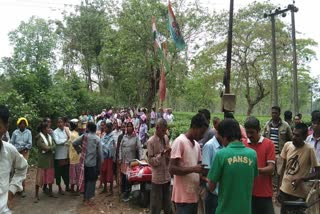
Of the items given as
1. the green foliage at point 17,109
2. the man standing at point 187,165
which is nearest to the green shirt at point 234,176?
the man standing at point 187,165

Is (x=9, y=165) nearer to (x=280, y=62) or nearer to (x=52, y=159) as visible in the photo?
(x=52, y=159)

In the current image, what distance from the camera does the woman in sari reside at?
8828 millimetres

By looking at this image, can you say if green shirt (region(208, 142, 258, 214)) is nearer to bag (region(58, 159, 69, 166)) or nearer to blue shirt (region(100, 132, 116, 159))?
blue shirt (region(100, 132, 116, 159))

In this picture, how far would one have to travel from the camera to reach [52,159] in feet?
29.8

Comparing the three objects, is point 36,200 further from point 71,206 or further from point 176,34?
point 176,34

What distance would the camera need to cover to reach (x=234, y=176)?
11.3 feet

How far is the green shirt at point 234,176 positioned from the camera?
345 cm

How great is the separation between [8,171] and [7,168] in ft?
0.11

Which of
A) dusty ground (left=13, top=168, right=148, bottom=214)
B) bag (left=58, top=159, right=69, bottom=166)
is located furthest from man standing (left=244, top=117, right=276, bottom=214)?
bag (left=58, top=159, right=69, bottom=166)

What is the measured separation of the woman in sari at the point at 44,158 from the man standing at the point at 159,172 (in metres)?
3.86

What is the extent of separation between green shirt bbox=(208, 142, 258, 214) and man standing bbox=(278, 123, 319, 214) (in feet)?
5.96

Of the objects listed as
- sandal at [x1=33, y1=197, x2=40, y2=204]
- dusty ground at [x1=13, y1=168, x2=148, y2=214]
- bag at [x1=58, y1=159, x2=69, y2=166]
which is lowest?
dusty ground at [x1=13, y1=168, x2=148, y2=214]

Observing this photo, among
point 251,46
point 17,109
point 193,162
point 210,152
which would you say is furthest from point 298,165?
point 251,46

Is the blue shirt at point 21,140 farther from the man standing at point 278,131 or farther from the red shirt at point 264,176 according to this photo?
the red shirt at point 264,176
